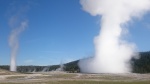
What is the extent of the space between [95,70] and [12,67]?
5603cm

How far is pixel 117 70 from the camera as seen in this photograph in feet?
656

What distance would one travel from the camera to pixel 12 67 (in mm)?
191250

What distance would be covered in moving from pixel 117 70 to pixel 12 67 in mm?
71060

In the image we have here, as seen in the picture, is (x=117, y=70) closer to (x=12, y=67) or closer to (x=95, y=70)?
(x=95, y=70)

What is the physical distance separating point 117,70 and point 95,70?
15166 mm

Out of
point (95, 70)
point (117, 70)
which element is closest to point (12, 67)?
point (95, 70)

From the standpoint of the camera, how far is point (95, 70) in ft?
655
